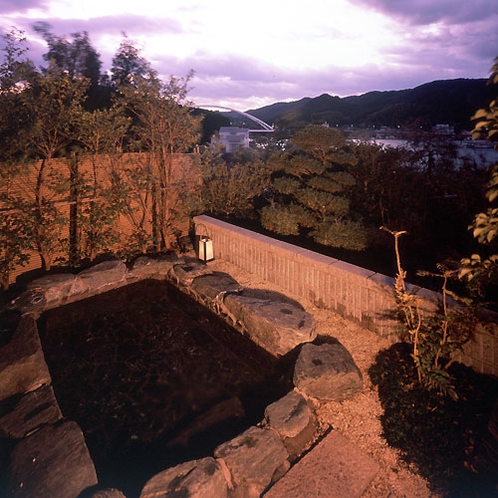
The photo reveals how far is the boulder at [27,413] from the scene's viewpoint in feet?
9.98

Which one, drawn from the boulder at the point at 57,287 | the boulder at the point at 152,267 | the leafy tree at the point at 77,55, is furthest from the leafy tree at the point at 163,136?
the leafy tree at the point at 77,55

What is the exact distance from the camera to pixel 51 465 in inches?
104

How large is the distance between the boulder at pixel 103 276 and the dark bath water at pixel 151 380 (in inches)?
13.4

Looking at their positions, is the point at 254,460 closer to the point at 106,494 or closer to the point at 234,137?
the point at 106,494

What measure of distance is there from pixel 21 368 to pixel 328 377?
120 inches

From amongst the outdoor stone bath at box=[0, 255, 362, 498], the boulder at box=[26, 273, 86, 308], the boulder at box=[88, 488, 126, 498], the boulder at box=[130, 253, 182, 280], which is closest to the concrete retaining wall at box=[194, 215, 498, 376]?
the outdoor stone bath at box=[0, 255, 362, 498]

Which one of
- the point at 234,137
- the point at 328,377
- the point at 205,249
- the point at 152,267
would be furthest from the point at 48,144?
the point at 234,137

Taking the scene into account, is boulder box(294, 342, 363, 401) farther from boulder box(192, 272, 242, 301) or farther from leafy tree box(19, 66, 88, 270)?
leafy tree box(19, 66, 88, 270)

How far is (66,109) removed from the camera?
5844mm

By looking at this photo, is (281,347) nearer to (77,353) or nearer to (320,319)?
(320,319)

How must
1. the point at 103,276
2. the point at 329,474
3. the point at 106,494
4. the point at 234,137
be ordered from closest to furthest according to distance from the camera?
the point at 106,494 → the point at 329,474 → the point at 103,276 → the point at 234,137

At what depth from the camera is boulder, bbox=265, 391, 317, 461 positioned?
2949 mm

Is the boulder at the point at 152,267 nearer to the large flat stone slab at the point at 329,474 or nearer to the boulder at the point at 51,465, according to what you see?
the boulder at the point at 51,465

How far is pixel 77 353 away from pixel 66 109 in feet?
12.8
